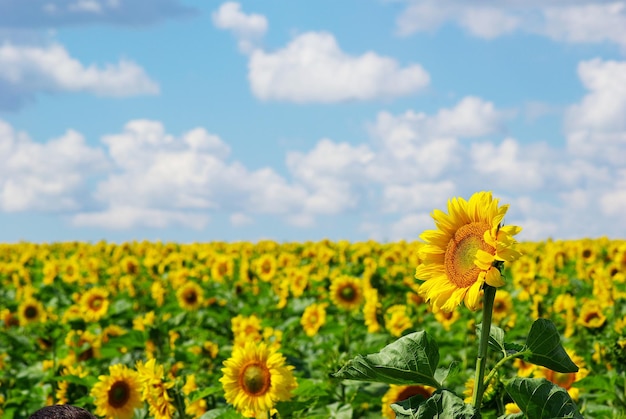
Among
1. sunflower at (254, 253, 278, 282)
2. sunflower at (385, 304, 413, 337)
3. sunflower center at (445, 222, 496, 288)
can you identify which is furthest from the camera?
sunflower at (254, 253, 278, 282)

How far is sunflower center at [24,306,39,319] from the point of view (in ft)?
38.0

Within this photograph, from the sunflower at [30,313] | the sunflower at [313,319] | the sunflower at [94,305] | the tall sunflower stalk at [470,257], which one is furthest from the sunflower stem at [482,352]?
the sunflower at [30,313]

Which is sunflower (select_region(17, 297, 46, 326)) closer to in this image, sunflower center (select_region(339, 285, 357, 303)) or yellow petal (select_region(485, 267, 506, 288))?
sunflower center (select_region(339, 285, 357, 303))

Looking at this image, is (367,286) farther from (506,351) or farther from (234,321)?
(506,351)

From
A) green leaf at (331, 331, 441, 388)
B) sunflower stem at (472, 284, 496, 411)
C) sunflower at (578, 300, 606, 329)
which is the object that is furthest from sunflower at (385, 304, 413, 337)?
sunflower stem at (472, 284, 496, 411)

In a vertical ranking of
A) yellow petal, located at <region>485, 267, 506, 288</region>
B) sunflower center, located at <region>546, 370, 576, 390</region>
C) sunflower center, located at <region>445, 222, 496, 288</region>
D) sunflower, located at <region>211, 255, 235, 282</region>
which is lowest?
sunflower center, located at <region>546, 370, 576, 390</region>

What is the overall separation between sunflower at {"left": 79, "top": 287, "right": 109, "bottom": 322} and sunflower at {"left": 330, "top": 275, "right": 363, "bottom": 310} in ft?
8.76

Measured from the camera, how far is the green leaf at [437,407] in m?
2.76

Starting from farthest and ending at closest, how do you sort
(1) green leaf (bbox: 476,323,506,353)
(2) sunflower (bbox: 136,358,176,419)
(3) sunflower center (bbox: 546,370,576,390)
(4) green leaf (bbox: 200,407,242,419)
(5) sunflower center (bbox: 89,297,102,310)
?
(5) sunflower center (bbox: 89,297,102,310) → (3) sunflower center (bbox: 546,370,576,390) → (2) sunflower (bbox: 136,358,176,419) → (4) green leaf (bbox: 200,407,242,419) → (1) green leaf (bbox: 476,323,506,353)

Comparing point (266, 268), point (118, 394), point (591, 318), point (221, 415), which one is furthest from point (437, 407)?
point (266, 268)

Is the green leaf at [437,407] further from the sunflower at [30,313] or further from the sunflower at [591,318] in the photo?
the sunflower at [30,313]

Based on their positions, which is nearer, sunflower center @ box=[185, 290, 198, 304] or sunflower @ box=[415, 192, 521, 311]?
sunflower @ box=[415, 192, 521, 311]

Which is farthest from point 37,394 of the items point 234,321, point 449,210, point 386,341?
point 449,210

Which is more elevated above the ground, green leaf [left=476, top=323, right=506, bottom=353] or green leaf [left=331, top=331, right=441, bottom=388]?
green leaf [left=476, top=323, right=506, bottom=353]
